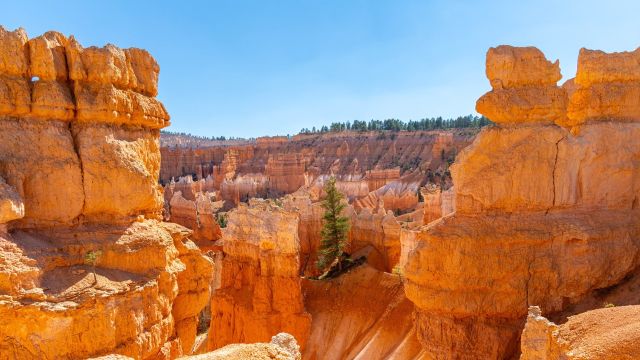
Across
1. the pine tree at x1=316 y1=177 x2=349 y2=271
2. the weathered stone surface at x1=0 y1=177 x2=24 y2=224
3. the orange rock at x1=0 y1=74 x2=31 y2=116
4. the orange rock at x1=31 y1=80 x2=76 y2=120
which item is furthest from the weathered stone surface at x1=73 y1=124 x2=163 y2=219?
the pine tree at x1=316 y1=177 x2=349 y2=271

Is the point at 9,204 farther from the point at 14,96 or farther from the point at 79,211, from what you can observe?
the point at 14,96

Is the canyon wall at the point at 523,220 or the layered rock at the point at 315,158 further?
the layered rock at the point at 315,158

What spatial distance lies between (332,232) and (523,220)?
12.8 m

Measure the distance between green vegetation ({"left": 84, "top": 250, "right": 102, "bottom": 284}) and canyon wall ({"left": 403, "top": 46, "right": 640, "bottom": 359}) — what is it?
274 inches

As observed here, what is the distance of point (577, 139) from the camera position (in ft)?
37.3

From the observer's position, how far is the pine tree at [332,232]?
2298 cm

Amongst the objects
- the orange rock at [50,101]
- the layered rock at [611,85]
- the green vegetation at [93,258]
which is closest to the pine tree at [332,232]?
the layered rock at [611,85]

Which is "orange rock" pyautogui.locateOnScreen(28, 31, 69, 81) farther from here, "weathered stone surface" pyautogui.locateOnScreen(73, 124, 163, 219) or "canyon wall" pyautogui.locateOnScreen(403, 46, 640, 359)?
"canyon wall" pyautogui.locateOnScreen(403, 46, 640, 359)

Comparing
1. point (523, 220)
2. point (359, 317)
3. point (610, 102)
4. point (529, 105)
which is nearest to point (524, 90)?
point (529, 105)

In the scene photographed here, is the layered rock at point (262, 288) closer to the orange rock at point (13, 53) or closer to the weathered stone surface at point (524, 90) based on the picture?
the weathered stone surface at point (524, 90)

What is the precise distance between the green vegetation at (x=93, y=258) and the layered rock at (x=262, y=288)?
11532mm

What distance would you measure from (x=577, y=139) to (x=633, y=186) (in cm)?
223

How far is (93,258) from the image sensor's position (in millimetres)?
8039

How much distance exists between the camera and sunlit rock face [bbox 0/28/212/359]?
7.27 meters
